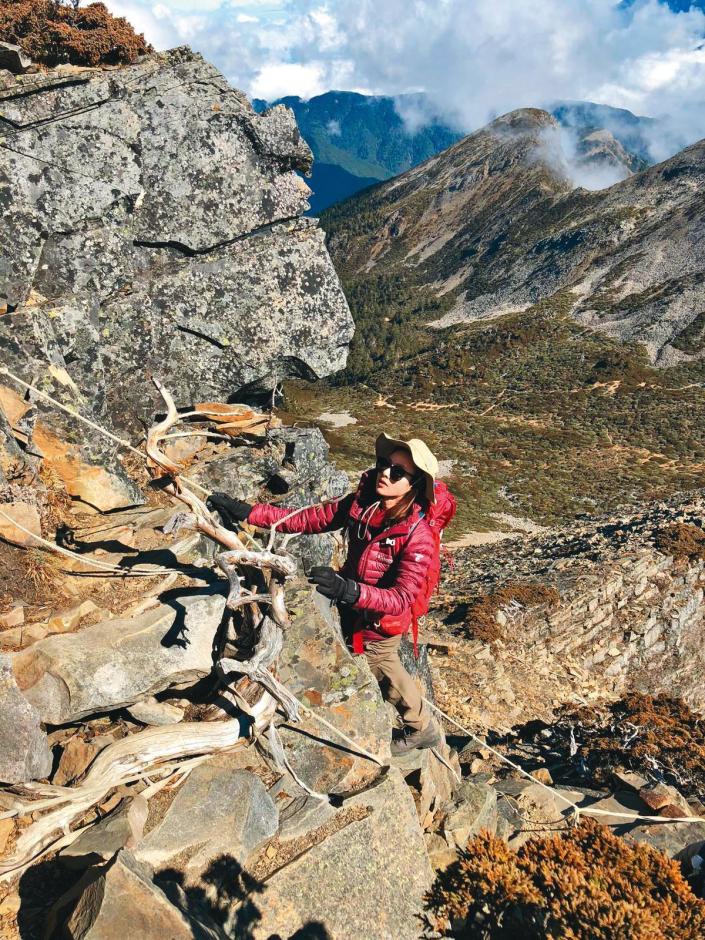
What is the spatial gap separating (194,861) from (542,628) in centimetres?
1412

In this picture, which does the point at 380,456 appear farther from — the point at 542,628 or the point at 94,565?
the point at 542,628

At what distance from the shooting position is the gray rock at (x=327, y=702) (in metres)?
6.57

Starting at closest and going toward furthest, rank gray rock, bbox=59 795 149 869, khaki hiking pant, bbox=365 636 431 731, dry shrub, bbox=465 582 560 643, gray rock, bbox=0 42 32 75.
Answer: gray rock, bbox=59 795 149 869, khaki hiking pant, bbox=365 636 431 731, gray rock, bbox=0 42 32 75, dry shrub, bbox=465 582 560 643

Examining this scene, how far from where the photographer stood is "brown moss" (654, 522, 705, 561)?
20.6 m

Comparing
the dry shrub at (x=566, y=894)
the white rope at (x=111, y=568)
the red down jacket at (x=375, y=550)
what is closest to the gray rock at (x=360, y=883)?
the dry shrub at (x=566, y=894)

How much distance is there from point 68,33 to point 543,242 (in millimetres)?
144124

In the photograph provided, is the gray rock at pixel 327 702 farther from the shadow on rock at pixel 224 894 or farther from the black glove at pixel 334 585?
the black glove at pixel 334 585

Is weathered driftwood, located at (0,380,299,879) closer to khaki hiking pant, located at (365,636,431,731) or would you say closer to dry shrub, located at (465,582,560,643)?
khaki hiking pant, located at (365,636,431,731)

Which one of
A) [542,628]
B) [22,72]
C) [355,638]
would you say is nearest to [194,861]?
[355,638]

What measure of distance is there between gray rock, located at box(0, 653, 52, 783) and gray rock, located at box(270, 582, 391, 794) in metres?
2.55

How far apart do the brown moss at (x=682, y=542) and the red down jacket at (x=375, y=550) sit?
17281 mm

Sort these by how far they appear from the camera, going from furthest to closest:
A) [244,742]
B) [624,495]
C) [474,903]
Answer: [624,495], [244,742], [474,903]

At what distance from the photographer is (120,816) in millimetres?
5203

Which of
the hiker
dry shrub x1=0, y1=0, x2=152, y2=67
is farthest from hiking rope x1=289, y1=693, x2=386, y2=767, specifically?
dry shrub x1=0, y1=0, x2=152, y2=67
